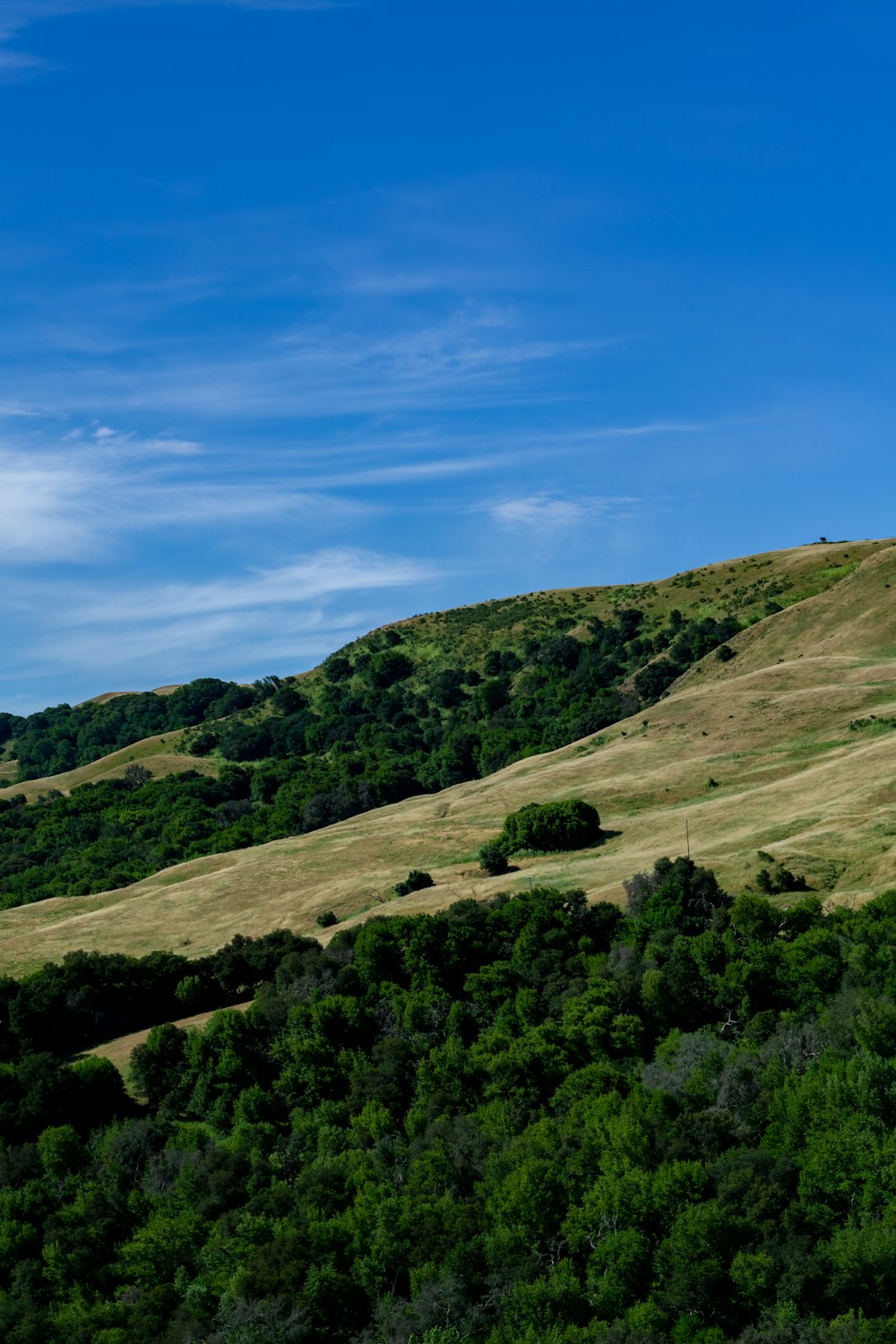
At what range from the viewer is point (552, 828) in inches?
3241

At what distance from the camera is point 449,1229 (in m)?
42.3

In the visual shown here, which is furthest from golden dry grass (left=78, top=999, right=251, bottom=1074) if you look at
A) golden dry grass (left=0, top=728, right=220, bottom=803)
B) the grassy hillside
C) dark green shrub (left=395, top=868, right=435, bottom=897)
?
golden dry grass (left=0, top=728, right=220, bottom=803)

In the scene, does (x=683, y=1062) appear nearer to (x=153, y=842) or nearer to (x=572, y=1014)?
(x=572, y=1014)

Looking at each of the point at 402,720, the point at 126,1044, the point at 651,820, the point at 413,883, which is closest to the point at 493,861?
the point at 413,883

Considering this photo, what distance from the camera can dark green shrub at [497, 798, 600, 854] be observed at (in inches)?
3223

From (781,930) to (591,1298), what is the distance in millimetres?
21814

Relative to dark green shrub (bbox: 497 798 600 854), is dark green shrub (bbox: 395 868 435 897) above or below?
below

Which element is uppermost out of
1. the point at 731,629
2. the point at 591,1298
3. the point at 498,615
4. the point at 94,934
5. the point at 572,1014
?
the point at 498,615

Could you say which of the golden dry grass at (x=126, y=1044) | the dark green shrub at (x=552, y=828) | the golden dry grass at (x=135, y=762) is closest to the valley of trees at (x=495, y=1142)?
the golden dry grass at (x=126, y=1044)

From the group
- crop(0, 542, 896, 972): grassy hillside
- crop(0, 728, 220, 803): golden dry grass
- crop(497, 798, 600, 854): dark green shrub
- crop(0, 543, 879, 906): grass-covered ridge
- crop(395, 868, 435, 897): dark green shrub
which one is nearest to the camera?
crop(0, 542, 896, 972): grassy hillside

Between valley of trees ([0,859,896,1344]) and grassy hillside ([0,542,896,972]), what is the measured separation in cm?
814

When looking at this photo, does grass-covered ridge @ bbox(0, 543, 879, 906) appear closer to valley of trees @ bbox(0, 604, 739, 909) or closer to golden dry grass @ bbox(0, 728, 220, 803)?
valley of trees @ bbox(0, 604, 739, 909)

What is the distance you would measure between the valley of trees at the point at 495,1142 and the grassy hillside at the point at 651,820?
26.7 ft

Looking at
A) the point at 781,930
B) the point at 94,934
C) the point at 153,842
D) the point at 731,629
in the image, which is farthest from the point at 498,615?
the point at 781,930
